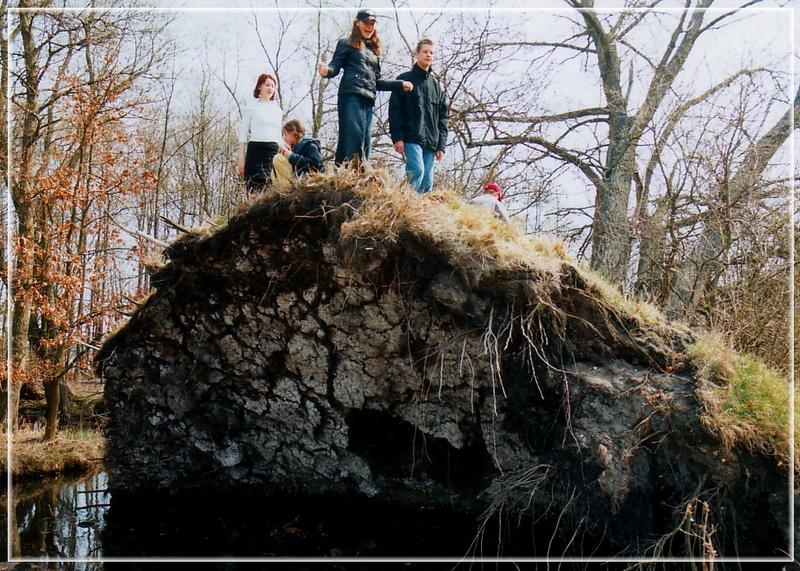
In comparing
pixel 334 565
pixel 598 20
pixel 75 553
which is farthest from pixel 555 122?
pixel 75 553

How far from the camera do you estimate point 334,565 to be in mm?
5383

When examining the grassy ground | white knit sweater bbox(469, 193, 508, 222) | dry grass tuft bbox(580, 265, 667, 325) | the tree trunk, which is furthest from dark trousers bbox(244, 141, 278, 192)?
the tree trunk

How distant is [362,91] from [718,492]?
13.8 ft

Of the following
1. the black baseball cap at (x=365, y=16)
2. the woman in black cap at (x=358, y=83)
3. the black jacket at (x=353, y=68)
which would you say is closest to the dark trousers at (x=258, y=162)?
the woman in black cap at (x=358, y=83)

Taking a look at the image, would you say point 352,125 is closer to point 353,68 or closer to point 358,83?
point 358,83

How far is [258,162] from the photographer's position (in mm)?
6246

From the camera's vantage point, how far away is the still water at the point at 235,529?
18.7ft

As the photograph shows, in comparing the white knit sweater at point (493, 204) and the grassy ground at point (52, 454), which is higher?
the white knit sweater at point (493, 204)

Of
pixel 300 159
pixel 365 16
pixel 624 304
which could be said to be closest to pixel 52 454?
pixel 300 159

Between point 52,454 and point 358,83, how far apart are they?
6601mm

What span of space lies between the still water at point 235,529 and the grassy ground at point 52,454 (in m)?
1.71

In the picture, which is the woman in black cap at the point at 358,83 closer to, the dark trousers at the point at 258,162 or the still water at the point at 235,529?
the dark trousers at the point at 258,162

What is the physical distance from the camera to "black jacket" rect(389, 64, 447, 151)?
20.1ft

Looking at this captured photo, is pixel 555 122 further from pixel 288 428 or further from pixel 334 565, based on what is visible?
pixel 334 565
